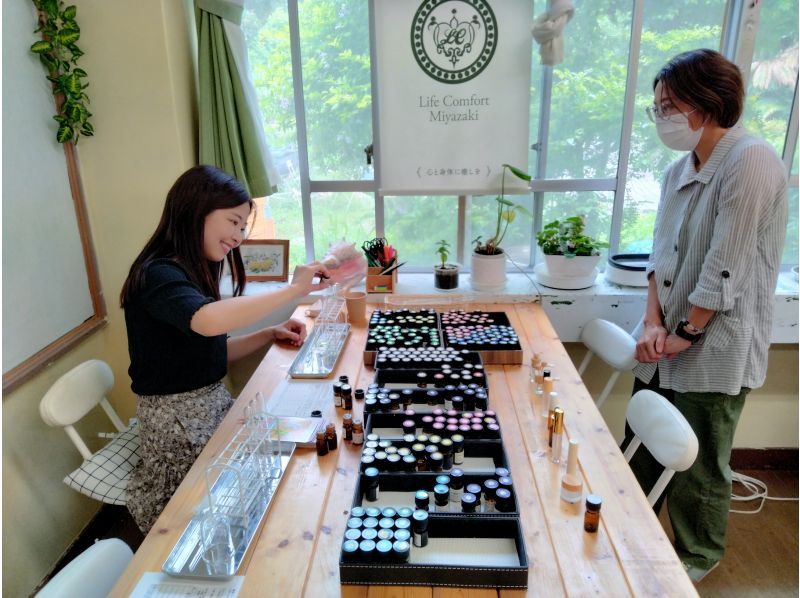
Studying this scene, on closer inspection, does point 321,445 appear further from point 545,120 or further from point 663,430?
point 545,120

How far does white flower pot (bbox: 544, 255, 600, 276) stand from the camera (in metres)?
2.28

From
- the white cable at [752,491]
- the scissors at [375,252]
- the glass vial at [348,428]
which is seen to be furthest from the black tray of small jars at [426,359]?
the white cable at [752,491]

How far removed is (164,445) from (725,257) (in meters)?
1.67

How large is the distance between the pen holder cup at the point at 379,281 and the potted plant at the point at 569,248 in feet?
2.25

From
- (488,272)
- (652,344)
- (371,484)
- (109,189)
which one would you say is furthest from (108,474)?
(652,344)

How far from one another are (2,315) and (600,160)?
237 centimetres

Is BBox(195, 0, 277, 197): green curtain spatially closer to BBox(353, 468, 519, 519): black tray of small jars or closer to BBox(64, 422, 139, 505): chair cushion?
BBox(64, 422, 139, 505): chair cushion

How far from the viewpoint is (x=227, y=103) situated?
2.13 m

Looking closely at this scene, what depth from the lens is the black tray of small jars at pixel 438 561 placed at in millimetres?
925

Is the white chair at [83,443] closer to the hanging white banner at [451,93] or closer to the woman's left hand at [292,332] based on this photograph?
the woman's left hand at [292,332]

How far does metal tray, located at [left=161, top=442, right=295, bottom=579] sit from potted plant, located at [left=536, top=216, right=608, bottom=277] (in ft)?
5.09

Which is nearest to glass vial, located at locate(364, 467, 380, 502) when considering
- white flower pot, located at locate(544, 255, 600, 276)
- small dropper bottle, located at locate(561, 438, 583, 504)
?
small dropper bottle, located at locate(561, 438, 583, 504)

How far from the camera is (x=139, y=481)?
5.12ft

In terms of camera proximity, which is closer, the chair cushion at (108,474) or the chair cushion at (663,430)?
the chair cushion at (663,430)
